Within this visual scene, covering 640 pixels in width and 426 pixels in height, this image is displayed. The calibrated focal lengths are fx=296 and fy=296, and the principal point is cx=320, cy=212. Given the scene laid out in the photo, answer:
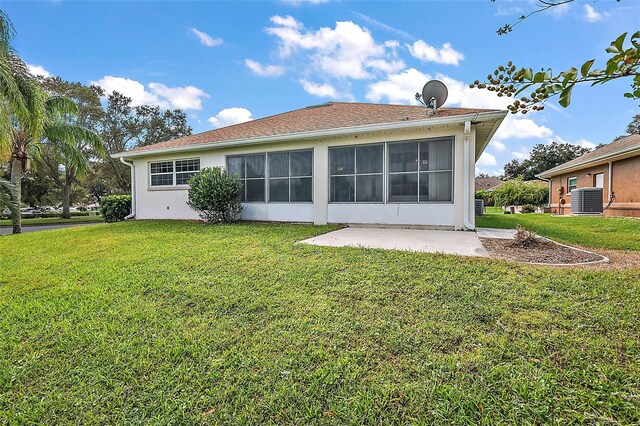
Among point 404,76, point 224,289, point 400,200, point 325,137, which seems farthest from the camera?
point 404,76

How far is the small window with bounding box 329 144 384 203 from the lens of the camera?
9055 mm

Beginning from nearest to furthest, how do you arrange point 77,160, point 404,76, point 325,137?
point 325,137, point 404,76, point 77,160

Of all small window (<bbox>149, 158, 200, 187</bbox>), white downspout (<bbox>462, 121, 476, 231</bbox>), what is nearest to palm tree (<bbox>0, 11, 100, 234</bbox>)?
small window (<bbox>149, 158, 200, 187</bbox>)

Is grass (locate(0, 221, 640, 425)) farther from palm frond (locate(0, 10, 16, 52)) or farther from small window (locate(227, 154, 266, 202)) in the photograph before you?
palm frond (locate(0, 10, 16, 52))

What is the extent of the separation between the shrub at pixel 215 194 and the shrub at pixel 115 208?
5595 mm

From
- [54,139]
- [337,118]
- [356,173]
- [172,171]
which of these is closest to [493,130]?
[356,173]

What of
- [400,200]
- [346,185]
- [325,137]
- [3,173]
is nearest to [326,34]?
[325,137]

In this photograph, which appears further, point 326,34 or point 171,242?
point 326,34

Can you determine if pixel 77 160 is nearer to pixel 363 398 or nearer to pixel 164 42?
pixel 164 42

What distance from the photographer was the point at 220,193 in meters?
9.77

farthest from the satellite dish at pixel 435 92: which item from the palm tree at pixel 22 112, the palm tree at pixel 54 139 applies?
the palm tree at pixel 54 139

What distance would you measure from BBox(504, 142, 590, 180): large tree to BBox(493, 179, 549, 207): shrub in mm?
19044

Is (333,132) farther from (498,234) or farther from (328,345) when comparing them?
(328,345)

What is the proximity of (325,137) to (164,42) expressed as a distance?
8017 millimetres
